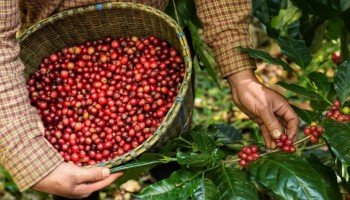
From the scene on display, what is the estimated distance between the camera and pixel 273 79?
3.19m

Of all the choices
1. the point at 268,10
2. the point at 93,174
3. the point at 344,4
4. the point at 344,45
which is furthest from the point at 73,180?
the point at 344,45

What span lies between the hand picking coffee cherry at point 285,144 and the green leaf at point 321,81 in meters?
0.17

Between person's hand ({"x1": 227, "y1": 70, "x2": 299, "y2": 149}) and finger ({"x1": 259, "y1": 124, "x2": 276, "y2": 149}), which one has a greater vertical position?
person's hand ({"x1": 227, "y1": 70, "x2": 299, "y2": 149})

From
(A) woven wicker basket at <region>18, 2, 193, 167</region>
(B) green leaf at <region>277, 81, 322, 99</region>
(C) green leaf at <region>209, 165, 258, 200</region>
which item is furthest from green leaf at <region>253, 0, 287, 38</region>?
(C) green leaf at <region>209, 165, 258, 200</region>

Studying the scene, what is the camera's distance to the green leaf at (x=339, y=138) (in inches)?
44.3

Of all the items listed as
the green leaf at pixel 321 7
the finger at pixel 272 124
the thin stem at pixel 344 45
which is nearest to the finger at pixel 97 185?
the finger at pixel 272 124

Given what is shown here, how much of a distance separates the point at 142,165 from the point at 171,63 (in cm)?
52

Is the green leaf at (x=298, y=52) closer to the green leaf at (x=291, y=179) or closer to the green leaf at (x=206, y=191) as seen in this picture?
the green leaf at (x=291, y=179)

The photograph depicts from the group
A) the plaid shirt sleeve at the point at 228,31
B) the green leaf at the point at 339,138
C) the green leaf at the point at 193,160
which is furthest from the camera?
the plaid shirt sleeve at the point at 228,31

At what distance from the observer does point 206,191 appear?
1221 mm

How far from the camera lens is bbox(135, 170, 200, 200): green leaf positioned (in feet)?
3.99

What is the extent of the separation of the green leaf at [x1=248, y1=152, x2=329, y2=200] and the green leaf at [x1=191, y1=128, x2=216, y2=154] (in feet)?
0.61

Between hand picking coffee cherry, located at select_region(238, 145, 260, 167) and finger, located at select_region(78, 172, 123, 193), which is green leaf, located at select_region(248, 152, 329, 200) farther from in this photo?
finger, located at select_region(78, 172, 123, 193)

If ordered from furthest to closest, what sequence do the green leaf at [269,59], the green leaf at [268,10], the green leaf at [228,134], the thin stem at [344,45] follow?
1. the green leaf at [228,134]
2. the thin stem at [344,45]
3. the green leaf at [268,10]
4. the green leaf at [269,59]
